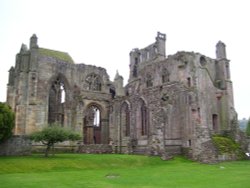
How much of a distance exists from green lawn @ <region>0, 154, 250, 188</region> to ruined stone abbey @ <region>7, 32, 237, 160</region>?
5940mm

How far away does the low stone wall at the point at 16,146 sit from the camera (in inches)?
1077

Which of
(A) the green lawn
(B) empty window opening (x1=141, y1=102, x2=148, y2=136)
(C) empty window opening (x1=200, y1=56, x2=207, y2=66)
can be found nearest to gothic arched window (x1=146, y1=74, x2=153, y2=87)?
(C) empty window opening (x1=200, y1=56, x2=207, y2=66)

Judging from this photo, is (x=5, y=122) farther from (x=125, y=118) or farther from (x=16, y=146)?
(x=125, y=118)

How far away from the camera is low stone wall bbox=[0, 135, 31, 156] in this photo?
89.7ft

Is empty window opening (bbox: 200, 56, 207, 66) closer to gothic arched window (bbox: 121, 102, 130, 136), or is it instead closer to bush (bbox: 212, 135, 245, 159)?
gothic arched window (bbox: 121, 102, 130, 136)

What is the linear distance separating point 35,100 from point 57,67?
18.5 ft

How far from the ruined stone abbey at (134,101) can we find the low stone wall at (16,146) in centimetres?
798

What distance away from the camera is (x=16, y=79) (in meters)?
38.6

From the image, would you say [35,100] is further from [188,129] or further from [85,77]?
[188,129]

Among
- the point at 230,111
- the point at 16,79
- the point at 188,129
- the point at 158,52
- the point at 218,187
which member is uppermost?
the point at 158,52

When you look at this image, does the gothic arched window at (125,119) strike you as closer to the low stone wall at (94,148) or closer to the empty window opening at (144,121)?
the empty window opening at (144,121)

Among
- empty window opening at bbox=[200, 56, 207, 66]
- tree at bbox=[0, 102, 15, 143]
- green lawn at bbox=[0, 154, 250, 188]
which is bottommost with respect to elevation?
green lawn at bbox=[0, 154, 250, 188]

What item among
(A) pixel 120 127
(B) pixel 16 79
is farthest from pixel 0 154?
(A) pixel 120 127

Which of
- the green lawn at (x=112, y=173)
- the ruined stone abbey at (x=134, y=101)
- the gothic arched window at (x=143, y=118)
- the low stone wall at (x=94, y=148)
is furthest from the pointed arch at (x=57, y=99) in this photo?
the green lawn at (x=112, y=173)
